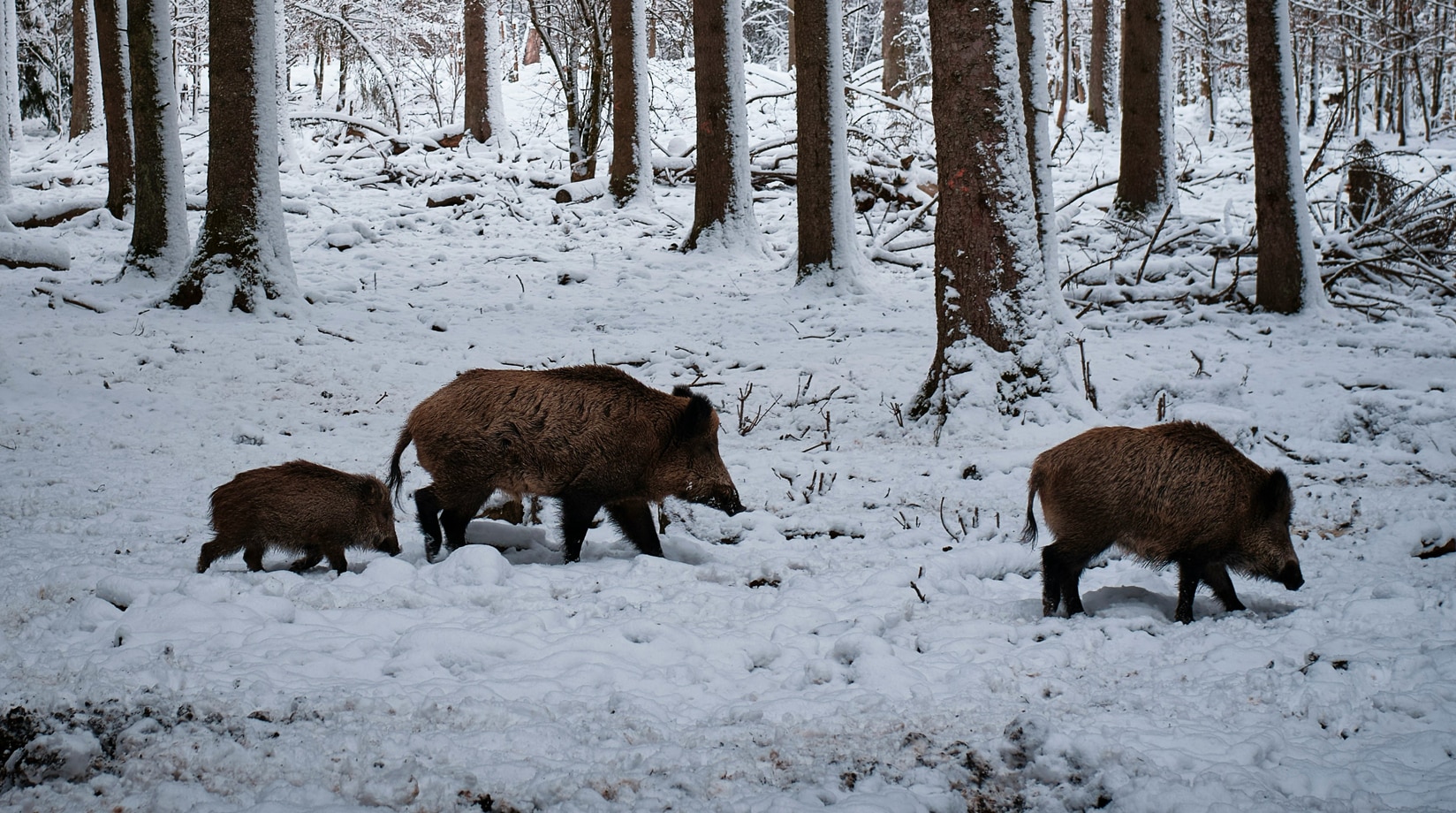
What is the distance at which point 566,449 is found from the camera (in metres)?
5.05

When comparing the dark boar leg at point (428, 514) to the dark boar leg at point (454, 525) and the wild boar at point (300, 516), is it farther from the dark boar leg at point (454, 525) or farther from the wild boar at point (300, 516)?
the wild boar at point (300, 516)

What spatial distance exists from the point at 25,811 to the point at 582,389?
3212mm

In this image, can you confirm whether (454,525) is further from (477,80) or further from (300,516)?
(477,80)

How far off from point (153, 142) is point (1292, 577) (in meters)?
12.5

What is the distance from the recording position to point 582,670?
11.1 ft

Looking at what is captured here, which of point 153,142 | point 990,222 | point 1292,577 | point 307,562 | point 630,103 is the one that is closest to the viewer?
point 1292,577

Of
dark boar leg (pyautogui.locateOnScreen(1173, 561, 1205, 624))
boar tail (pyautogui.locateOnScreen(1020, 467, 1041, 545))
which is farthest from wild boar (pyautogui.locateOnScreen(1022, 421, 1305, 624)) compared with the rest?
boar tail (pyautogui.locateOnScreen(1020, 467, 1041, 545))

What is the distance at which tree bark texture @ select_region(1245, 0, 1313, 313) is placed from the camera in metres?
10.2

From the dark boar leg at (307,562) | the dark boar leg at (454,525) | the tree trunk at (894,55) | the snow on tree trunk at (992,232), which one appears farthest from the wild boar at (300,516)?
the tree trunk at (894,55)

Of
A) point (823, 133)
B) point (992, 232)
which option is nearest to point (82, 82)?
point (823, 133)

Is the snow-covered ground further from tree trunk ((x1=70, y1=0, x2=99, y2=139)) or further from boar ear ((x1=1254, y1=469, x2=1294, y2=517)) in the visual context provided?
tree trunk ((x1=70, y1=0, x2=99, y2=139))

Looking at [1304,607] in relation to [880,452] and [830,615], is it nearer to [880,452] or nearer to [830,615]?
[830,615]

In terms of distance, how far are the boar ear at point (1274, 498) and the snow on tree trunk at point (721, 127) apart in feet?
33.8

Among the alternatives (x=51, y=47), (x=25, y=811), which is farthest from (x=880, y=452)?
(x=51, y=47)
